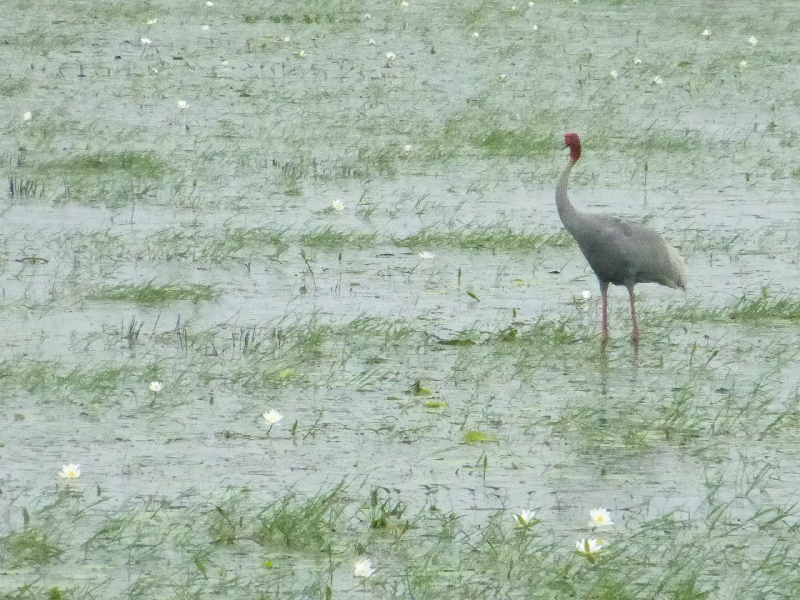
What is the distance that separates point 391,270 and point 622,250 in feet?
6.99

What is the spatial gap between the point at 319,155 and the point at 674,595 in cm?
982

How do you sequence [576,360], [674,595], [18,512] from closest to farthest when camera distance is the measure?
[674,595], [18,512], [576,360]

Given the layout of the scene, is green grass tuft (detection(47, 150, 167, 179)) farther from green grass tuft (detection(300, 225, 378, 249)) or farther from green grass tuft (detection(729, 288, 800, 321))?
green grass tuft (detection(729, 288, 800, 321))

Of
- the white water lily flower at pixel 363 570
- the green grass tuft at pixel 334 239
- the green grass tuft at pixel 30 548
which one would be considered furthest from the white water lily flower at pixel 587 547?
the green grass tuft at pixel 334 239

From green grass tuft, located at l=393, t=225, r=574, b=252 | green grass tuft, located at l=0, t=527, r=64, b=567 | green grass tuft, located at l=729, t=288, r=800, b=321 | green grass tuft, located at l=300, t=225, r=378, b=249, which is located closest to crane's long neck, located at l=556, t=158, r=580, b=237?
green grass tuft, located at l=729, t=288, r=800, b=321

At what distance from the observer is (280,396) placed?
766 cm

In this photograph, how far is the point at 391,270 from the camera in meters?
10.6

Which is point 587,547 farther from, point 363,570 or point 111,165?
point 111,165

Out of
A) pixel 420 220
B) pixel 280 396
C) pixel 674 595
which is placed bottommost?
pixel 420 220

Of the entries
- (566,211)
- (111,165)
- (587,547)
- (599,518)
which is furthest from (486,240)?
(587,547)

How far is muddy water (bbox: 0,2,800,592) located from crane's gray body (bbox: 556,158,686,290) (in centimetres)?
33

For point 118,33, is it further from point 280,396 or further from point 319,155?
point 280,396

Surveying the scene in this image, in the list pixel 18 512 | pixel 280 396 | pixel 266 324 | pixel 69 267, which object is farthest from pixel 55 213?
pixel 18 512

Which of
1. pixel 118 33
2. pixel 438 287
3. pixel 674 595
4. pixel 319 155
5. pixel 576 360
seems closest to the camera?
pixel 674 595
